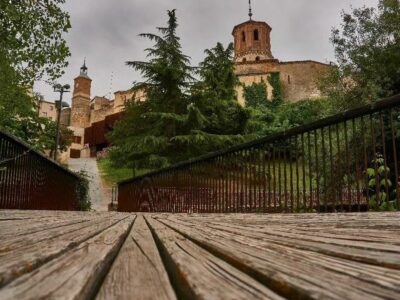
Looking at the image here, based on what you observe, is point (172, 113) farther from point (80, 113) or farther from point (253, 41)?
point (80, 113)

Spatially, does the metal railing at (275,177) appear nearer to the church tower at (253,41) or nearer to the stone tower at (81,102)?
the church tower at (253,41)

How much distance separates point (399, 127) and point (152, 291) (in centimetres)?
1081

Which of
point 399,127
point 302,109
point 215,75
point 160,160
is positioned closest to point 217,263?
point 399,127

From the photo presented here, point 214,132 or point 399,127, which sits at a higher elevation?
point 214,132

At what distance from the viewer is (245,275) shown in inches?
24.9

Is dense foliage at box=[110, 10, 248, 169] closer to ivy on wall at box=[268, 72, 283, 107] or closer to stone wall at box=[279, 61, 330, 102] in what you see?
ivy on wall at box=[268, 72, 283, 107]

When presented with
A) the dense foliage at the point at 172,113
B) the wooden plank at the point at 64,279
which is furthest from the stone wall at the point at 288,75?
the wooden plank at the point at 64,279

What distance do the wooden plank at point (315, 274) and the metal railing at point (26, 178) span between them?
496 centimetres

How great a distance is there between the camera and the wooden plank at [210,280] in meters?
0.51

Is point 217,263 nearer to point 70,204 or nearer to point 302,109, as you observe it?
point 70,204

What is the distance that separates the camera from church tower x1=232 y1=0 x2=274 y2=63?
51.0 meters

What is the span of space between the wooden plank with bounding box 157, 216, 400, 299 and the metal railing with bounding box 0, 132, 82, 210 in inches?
195

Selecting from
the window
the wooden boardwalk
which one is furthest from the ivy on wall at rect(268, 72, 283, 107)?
the wooden boardwalk

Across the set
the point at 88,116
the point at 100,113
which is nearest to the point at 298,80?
the point at 100,113
